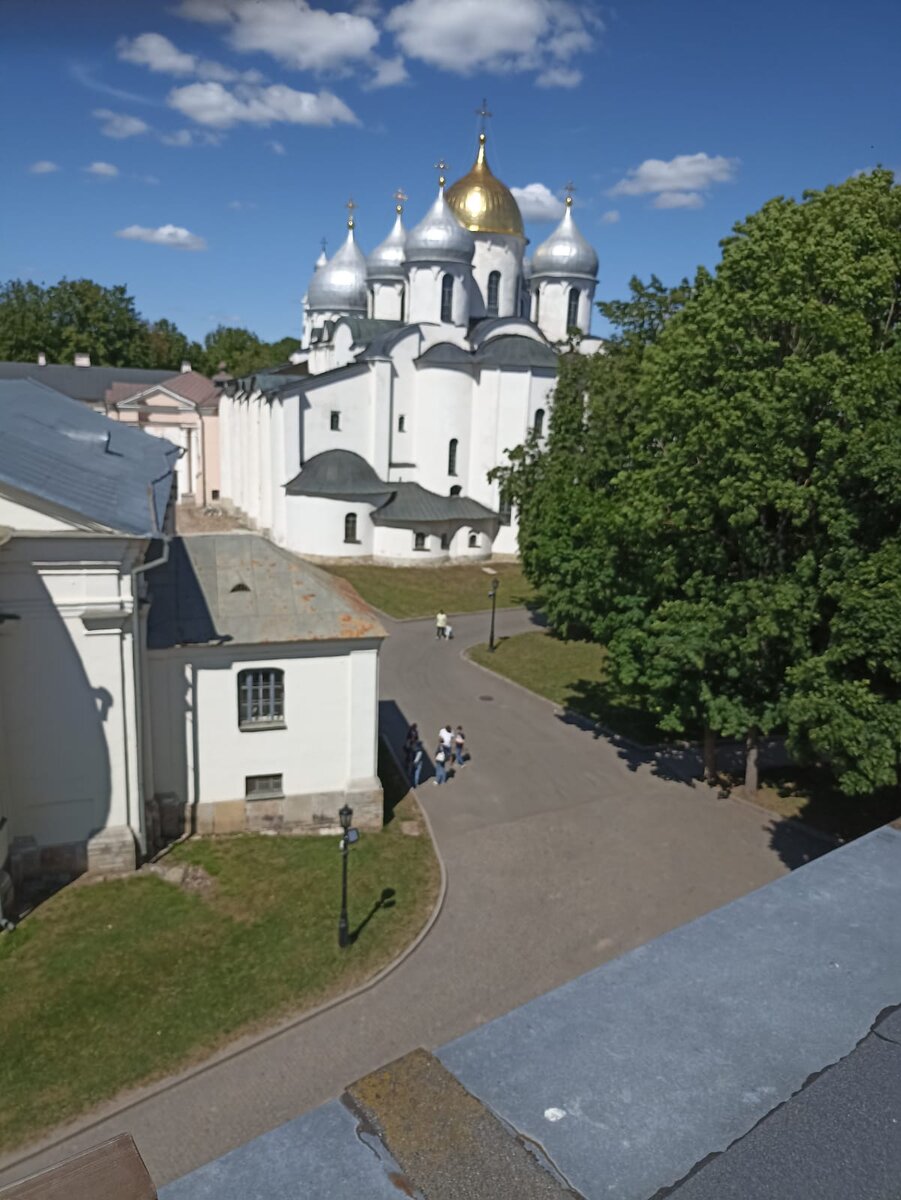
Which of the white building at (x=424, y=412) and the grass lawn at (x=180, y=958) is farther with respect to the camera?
the white building at (x=424, y=412)

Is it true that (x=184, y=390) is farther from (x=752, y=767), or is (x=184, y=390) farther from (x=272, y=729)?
(x=752, y=767)

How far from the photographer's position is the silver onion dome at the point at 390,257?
164ft

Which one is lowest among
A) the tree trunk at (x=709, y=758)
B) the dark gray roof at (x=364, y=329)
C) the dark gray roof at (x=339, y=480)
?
the tree trunk at (x=709, y=758)

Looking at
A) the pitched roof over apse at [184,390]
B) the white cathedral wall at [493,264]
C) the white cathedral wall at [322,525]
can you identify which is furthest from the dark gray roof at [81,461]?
the pitched roof over apse at [184,390]

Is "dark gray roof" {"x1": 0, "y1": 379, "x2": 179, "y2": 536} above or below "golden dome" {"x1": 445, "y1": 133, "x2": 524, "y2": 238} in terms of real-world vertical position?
below

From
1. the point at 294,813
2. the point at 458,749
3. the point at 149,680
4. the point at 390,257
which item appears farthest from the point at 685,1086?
the point at 390,257

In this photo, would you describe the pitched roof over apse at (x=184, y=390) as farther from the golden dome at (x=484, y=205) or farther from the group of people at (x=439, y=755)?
the group of people at (x=439, y=755)

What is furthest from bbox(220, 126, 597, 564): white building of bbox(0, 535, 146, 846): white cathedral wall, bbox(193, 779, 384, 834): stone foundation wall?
bbox(0, 535, 146, 846): white cathedral wall

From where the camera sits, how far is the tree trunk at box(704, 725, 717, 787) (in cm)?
1948

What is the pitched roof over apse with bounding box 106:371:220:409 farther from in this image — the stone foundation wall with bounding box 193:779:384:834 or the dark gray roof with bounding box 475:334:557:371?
the stone foundation wall with bounding box 193:779:384:834

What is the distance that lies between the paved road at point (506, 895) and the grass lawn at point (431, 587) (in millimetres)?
11674

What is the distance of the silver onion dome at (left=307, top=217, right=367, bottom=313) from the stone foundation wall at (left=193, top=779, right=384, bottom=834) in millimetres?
45880

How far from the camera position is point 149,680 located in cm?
1555

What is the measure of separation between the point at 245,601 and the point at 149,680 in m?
2.39
